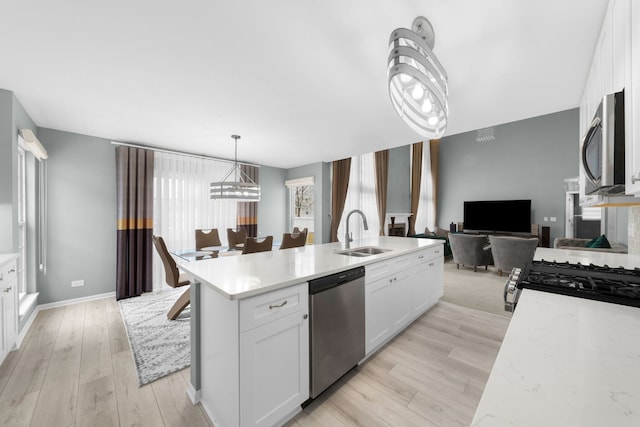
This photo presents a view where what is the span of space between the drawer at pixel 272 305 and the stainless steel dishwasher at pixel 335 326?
0.07 m

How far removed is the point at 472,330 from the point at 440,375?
961 mm

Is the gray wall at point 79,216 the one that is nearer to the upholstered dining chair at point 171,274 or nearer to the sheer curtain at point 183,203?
the sheer curtain at point 183,203

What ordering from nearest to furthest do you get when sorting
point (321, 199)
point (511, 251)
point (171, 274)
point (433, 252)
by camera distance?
point (171, 274) < point (433, 252) < point (511, 251) < point (321, 199)

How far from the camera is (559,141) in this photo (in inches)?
237

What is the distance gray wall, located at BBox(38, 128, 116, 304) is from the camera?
10.8ft

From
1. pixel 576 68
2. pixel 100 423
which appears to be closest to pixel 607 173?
pixel 576 68

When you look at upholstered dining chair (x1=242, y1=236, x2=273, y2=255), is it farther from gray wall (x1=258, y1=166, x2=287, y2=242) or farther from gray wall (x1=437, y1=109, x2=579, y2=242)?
gray wall (x1=437, y1=109, x2=579, y2=242)

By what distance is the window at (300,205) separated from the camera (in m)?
5.84

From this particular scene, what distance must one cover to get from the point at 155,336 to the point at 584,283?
10.7ft

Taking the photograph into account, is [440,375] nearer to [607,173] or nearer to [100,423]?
[607,173]

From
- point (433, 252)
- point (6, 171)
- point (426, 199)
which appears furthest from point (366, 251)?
point (426, 199)

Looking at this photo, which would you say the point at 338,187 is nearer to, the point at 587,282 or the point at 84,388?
the point at 587,282

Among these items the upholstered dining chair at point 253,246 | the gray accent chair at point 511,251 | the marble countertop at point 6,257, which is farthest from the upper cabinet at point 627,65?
the marble countertop at point 6,257

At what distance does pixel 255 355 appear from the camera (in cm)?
127
